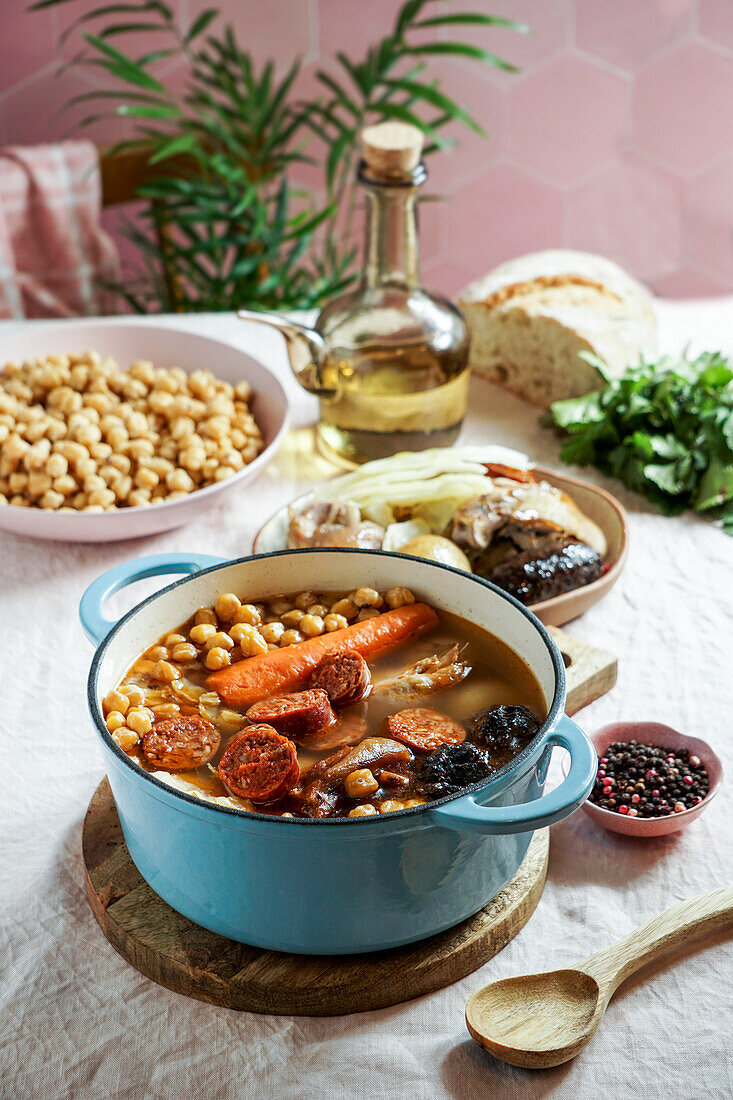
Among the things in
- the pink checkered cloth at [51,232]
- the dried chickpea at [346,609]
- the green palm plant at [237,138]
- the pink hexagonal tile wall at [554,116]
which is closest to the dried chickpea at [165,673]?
the dried chickpea at [346,609]

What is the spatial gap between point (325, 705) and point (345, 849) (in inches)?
9.0

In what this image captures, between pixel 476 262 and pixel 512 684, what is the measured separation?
3026 mm

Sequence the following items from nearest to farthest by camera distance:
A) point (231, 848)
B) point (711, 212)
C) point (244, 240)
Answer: point (231, 848)
point (244, 240)
point (711, 212)

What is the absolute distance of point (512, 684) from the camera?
1.08 m

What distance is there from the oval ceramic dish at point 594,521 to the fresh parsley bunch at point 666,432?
14cm

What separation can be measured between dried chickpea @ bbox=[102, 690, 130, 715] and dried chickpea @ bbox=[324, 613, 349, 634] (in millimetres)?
244

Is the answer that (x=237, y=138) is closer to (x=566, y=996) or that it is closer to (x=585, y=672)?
(x=585, y=672)

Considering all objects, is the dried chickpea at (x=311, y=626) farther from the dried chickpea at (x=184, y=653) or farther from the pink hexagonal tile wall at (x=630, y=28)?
the pink hexagonal tile wall at (x=630, y=28)

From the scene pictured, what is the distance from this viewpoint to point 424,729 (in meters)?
1.02

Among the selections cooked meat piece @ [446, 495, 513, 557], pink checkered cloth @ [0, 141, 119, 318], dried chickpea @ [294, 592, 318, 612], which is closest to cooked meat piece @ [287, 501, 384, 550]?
cooked meat piece @ [446, 495, 513, 557]

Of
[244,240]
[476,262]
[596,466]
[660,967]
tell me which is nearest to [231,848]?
[660,967]

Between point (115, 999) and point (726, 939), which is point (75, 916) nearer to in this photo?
point (115, 999)

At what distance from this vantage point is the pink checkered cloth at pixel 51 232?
265 cm

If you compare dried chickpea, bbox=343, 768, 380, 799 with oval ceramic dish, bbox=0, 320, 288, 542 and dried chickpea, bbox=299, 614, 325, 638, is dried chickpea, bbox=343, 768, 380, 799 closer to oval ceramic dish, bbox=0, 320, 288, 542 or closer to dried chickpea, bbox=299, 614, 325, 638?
dried chickpea, bbox=299, 614, 325, 638
